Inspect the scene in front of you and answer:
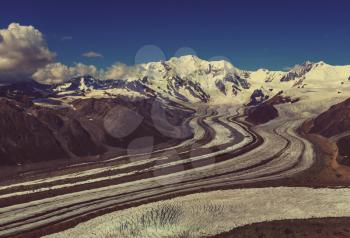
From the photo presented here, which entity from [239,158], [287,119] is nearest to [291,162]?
[239,158]

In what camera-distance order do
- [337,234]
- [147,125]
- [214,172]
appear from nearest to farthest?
[337,234], [214,172], [147,125]

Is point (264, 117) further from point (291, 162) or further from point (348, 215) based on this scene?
point (348, 215)

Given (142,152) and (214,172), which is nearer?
(214,172)

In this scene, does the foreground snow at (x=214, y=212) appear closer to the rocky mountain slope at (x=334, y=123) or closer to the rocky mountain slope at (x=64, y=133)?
the rocky mountain slope at (x=64, y=133)

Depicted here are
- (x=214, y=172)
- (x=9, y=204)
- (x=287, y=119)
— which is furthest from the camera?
(x=287, y=119)

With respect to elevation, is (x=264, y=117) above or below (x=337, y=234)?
above

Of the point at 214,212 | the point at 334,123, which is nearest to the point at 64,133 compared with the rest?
the point at 214,212

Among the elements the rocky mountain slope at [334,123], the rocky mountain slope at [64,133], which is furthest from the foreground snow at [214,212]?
the rocky mountain slope at [334,123]
